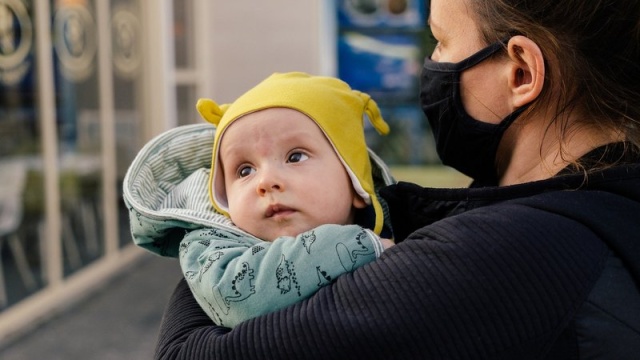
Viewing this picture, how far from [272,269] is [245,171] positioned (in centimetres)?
31

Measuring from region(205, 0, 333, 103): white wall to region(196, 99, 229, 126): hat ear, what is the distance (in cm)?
614

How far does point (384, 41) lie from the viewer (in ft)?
24.9

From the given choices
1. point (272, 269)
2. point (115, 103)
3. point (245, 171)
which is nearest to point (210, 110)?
point (245, 171)

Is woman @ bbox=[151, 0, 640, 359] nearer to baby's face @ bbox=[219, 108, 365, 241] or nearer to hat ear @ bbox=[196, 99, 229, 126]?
baby's face @ bbox=[219, 108, 365, 241]

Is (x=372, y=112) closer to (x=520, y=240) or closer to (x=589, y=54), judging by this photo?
(x=589, y=54)

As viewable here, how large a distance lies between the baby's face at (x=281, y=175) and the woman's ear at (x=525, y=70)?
0.36 metres

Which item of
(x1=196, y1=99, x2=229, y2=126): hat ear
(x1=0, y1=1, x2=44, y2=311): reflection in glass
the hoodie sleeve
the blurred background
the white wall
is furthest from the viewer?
the white wall

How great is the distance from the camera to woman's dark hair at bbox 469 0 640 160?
1197 mm

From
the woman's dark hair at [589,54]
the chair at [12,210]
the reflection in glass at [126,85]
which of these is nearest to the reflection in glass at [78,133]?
the reflection in glass at [126,85]

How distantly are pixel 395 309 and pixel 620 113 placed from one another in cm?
51

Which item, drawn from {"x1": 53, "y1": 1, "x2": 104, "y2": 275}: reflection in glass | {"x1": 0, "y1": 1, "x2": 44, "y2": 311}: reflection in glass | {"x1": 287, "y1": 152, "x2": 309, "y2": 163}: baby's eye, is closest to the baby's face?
{"x1": 287, "y1": 152, "x2": 309, "y2": 163}: baby's eye

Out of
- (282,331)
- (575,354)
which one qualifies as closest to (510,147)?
(575,354)

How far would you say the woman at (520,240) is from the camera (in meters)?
1.03

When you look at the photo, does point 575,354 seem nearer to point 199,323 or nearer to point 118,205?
point 199,323
